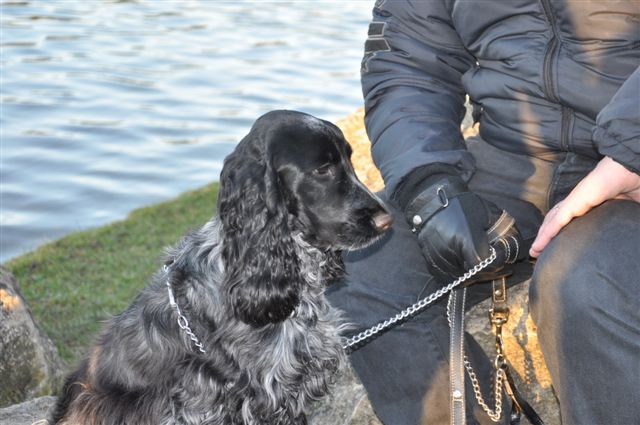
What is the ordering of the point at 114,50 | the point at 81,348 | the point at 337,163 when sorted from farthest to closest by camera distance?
1. the point at 114,50
2. the point at 81,348
3. the point at 337,163

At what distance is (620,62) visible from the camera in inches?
131

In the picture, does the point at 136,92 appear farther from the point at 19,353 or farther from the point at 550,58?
the point at 550,58

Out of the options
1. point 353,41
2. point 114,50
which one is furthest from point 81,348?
point 353,41

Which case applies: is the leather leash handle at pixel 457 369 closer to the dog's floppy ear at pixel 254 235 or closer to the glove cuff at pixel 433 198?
the glove cuff at pixel 433 198

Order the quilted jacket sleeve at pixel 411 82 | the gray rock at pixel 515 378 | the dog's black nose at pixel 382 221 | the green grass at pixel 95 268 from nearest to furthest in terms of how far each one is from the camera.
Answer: the dog's black nose at pixel 382 221 < the quilted jacket sleeve at pixel 411 82 < the gray rock at pixel 515 378 < the green grass at pixel 95 268

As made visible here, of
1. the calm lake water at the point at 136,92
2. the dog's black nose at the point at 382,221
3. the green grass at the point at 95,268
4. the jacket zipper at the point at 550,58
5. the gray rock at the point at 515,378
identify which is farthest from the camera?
the calm lake water at the point at 136,92

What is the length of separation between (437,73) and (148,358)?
5.49 feet

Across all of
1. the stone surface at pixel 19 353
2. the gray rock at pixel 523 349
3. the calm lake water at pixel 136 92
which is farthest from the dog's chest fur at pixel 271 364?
the calm lake water at pixel 136 92

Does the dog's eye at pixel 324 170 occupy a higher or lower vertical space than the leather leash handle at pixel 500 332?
higher

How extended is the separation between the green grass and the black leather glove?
9.27 ft

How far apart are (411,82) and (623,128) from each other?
3.72 feet

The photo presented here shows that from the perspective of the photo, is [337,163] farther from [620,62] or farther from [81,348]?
[81,348]

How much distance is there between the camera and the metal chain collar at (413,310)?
3.25 meters

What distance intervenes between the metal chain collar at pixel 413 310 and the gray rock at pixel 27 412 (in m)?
1.42
